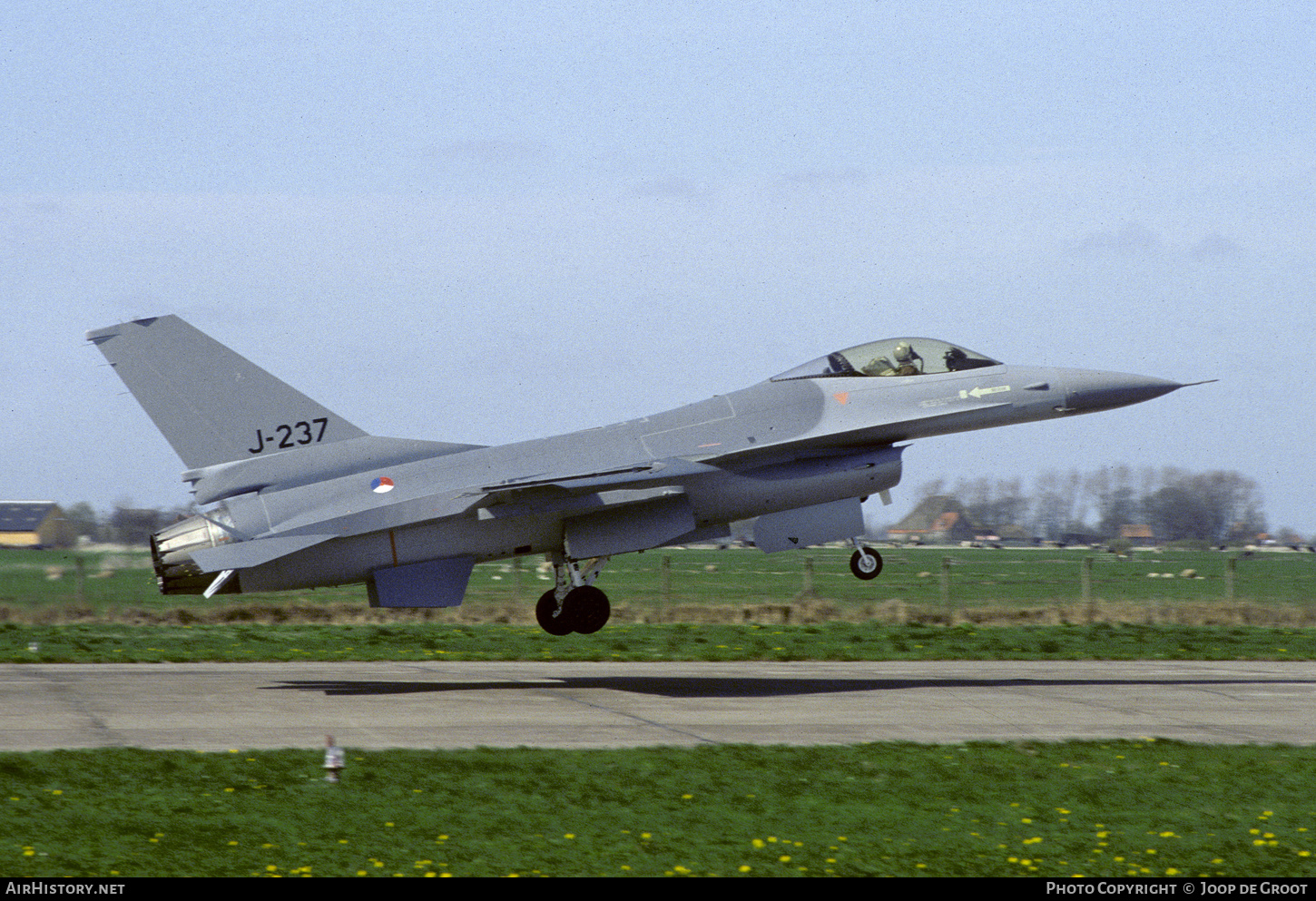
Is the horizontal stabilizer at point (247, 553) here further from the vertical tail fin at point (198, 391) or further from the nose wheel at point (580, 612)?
the nose wheel at point (580, 612)

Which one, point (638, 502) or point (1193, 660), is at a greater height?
point (638, 502)

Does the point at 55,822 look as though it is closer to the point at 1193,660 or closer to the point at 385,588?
the point at 385,588

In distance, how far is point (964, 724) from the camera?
14961mm

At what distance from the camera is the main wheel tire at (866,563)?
1919 cm

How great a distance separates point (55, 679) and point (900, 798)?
41.6 ft

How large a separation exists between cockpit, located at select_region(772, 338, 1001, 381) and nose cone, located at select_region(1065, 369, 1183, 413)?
1.18 meters

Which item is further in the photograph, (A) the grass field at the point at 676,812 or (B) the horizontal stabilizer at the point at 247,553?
(B) the horizontal stabilizer at the point at 247,553

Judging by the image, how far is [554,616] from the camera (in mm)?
21250

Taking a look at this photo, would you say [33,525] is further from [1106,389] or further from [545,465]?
[1106,389]

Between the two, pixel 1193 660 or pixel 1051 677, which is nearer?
pixel 1051 677

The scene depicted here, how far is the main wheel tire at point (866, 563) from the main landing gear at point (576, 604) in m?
3.98

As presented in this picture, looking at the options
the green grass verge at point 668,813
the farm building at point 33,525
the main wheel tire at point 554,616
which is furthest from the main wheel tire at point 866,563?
the farm building at point 33,525

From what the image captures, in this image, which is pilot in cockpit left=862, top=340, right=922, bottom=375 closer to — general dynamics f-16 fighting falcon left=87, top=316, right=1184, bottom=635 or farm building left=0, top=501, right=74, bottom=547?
general dynamics f-16 fighting falcon left=87, top=316, right=1184, bottom=635
